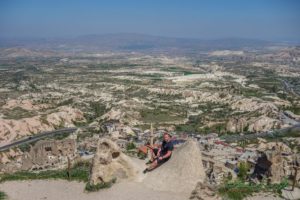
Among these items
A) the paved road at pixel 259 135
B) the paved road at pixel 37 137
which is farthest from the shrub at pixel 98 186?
the paved road at pixel 259 135

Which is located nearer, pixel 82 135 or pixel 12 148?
pixel 12 148

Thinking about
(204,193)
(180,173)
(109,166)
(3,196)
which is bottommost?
(3,196)

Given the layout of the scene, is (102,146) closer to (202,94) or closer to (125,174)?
(125,174)

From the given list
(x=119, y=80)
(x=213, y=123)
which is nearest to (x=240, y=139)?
(x=213, y=123)

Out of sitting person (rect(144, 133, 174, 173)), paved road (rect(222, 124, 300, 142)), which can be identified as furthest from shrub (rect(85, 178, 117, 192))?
paved road (rect(222, 124, 300, 142))

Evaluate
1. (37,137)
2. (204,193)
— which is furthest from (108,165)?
(37,137)

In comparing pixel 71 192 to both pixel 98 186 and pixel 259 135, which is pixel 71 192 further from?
pixel 259 135
